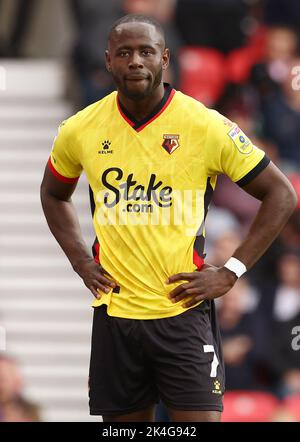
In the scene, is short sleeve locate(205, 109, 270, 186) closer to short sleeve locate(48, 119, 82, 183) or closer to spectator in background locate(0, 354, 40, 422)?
short sleeve locate(48, 119, 82, 183)

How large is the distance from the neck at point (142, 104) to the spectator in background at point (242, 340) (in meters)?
3.64

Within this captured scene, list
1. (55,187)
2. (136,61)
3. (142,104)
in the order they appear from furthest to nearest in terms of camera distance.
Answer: (55,187) → (142,104) → (136,61)

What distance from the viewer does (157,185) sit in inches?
233

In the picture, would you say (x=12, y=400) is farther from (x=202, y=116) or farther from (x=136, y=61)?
(x=136, y=61)

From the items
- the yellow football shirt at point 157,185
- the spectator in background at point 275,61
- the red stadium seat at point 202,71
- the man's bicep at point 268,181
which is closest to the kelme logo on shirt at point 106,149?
the yellow football shirt at point 157,185

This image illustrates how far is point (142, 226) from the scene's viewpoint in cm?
594

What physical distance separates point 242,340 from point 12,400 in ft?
5.44

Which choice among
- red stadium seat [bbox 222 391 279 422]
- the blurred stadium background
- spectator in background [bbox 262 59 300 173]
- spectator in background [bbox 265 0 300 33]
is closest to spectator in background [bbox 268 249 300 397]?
the blurred stadium background

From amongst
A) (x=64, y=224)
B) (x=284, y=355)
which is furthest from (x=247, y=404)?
(x=64, y=224)

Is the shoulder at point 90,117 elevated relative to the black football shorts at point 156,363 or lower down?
elevated

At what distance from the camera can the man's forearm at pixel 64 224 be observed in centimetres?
628

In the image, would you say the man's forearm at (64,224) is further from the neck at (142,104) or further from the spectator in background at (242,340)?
the spectator in background at (242,340)

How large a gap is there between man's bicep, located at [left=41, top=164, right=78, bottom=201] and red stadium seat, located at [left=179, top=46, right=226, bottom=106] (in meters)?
4.91

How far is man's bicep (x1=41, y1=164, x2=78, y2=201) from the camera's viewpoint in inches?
248
